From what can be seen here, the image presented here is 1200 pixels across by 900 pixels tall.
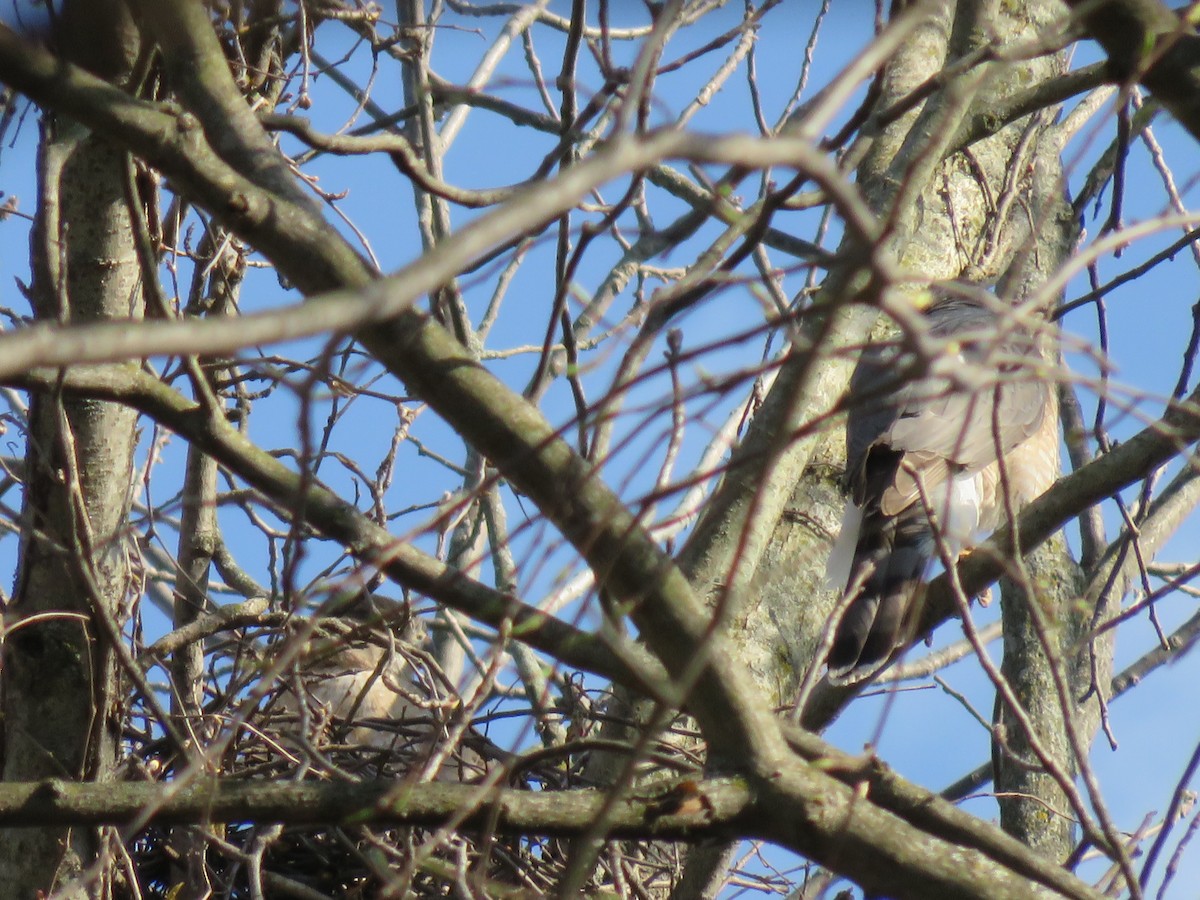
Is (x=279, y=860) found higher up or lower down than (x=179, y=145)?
lower down

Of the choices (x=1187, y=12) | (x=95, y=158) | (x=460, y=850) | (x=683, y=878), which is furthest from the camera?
(x=95, y=158)

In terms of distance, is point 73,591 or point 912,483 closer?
point 73,591

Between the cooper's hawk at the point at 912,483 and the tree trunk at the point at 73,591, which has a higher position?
the cooper's hawk at the point at 912,483

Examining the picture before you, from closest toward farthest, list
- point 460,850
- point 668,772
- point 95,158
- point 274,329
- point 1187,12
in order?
point 274,329
point 1187,12
point 460,850
point 95,158
point 668,772

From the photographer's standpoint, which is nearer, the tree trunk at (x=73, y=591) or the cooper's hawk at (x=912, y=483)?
the tree trunk at (x=73, y=591)

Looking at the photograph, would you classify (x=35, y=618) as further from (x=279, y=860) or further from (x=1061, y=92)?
(x=1061, y=92)

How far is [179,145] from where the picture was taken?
1.93m

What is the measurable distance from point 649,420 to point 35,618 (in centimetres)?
203

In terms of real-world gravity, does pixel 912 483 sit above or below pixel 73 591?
above

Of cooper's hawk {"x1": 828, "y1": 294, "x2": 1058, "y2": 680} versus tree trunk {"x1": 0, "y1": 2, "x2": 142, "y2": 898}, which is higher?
cooper's hawk {"x1": 828, "y1": 294, "x2": 1058, "y2": 680}

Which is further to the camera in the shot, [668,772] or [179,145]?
[668,772]

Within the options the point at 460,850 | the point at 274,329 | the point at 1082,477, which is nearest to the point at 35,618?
the point at 460,850

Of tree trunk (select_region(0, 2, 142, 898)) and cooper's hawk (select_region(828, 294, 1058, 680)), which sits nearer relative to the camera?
tree trunk (select_region(0, 2, 142, 898))

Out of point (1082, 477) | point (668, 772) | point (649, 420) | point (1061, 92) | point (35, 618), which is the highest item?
point (1061, 92)
